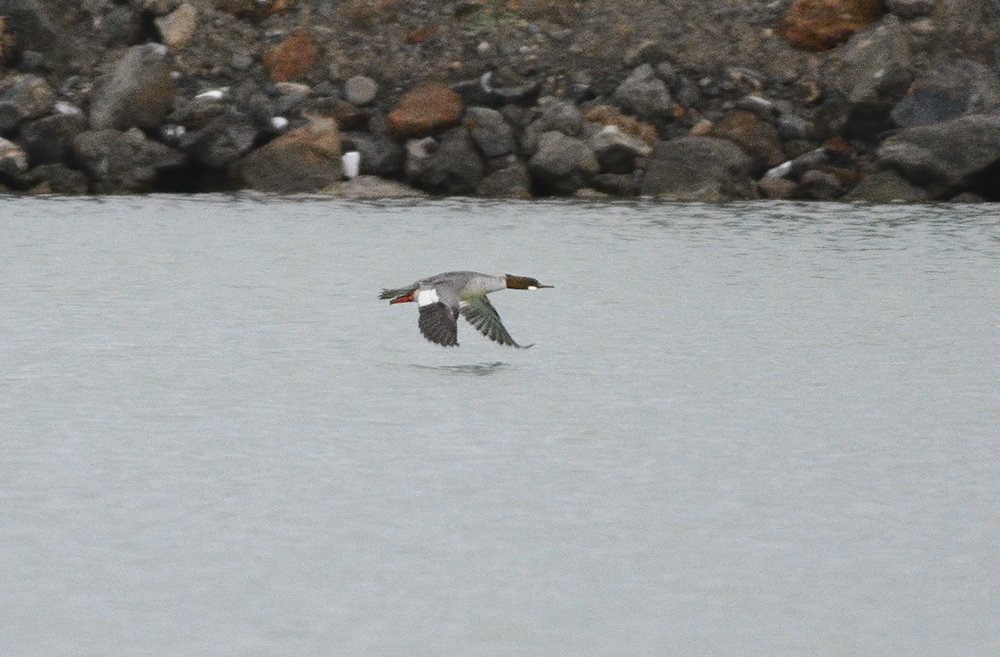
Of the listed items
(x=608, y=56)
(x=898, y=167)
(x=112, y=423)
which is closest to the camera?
(x=112, y=423)

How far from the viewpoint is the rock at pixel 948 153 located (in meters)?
32.4

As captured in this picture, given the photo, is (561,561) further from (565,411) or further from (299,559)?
(565,411)

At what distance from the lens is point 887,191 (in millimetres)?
33062

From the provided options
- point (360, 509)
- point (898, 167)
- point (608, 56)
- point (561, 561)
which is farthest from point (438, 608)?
point (608, 56)

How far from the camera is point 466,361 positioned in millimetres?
16594

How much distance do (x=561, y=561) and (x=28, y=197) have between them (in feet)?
85.9

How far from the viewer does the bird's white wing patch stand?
14.5m

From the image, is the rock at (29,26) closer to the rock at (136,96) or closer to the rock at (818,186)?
the rock at (136,96)

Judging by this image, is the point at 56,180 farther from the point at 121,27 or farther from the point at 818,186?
the point at 818,186

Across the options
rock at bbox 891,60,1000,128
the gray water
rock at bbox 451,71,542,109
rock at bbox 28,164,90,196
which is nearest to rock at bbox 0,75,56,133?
rock at bbox 28,164,90,196

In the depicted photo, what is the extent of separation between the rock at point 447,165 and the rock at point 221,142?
3408 millimetres

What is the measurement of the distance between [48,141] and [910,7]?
18.8 meters

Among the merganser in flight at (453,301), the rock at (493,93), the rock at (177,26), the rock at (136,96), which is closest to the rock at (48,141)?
the rock at (136,96)

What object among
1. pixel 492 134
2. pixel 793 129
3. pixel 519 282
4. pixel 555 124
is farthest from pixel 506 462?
pixel 793 129
